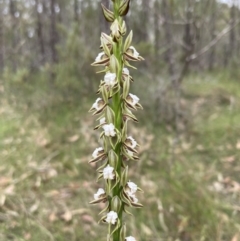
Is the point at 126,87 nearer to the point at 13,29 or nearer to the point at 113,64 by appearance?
the point at 113,64

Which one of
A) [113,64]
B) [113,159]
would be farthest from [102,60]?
[113,159]

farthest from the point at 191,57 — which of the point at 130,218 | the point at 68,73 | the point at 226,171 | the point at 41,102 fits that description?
the point at 41,102

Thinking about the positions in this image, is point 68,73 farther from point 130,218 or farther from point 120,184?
point 120,184

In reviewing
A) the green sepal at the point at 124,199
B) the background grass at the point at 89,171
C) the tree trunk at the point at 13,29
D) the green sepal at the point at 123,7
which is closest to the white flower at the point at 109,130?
the green sepal at the point at 124,199

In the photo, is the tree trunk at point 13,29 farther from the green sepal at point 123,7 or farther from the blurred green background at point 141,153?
the green sepal at point 123,7

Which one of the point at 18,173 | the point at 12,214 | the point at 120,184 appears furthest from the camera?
the point at 18,173
